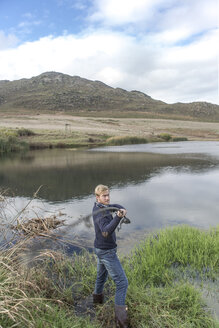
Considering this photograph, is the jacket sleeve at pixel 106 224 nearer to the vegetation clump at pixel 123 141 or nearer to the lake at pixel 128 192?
the lake at pixel 128 192

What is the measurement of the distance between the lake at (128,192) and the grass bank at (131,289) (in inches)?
66.1

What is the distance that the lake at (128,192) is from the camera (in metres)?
10.1

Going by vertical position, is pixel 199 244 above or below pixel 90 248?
above

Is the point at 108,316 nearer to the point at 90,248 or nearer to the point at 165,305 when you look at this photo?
the point at 165,305

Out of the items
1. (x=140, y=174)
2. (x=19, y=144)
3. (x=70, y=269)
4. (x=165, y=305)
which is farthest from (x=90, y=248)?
(x=19, y=144)

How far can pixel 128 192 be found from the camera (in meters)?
15.7

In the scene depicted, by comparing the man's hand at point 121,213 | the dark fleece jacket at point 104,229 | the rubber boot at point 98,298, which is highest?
the man's hand at point 121,213

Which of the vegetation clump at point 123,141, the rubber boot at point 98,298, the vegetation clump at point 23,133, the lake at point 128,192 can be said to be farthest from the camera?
the vegetation clump at point 123,141

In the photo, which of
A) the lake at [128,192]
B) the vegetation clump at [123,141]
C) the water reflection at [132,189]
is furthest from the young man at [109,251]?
the vegetation clump at [123,141]

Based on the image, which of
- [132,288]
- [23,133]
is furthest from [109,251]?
[23,133]

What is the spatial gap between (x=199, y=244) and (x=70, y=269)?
3.25 metres

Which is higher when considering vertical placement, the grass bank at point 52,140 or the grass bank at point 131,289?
the grass bank at point 52,140

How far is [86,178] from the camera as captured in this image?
1969cm

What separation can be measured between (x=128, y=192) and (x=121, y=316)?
11614mm
